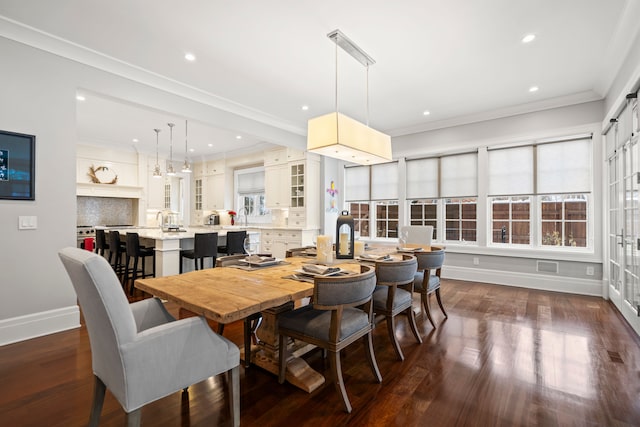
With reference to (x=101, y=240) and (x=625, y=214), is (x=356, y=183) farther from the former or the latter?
(x=101, y=240)

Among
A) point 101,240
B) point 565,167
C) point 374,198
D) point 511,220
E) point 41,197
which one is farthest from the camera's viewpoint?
point 374,198

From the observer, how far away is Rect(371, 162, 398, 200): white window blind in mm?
6352

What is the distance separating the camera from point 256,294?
1663mm

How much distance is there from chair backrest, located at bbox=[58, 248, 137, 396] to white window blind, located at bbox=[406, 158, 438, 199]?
18.0 feet

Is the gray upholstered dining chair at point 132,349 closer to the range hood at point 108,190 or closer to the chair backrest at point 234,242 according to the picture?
the chair backrest at point 234,242

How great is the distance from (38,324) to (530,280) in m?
6.36

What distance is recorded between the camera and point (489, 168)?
5.25 metres

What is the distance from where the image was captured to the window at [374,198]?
639 centimetres

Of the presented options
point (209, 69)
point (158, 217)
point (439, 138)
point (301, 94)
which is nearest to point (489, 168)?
point (439, 138)

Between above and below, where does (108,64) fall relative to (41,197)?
above

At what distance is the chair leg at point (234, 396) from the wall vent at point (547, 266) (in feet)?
16.5

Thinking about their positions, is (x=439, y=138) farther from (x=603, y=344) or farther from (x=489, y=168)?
(x=603, y=344)

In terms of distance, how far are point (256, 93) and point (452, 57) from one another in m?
2.57

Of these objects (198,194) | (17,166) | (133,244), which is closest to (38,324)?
(17,166)
